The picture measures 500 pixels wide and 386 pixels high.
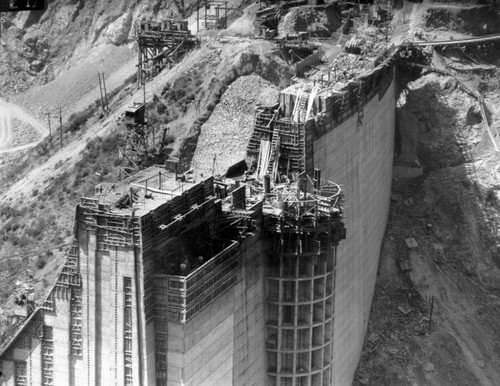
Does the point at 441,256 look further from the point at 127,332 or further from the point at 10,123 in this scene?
the point at 10,123

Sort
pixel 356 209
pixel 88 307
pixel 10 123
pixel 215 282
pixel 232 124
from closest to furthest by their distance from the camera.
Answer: pixel 88 307
pixel 215 282
pixel 356 209
pixel 232 124
pixel 10 123

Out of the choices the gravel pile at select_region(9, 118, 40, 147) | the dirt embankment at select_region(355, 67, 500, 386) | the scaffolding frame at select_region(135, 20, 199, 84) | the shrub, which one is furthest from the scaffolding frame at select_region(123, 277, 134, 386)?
the gravel pile at select_region(9, 118, 40, 147)

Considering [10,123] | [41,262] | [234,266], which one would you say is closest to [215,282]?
[234,266]

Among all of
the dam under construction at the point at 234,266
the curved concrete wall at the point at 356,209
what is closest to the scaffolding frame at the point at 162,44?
the dam under construction at the point at 234,266

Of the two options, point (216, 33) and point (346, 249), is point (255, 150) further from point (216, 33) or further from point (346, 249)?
point (216, 33)

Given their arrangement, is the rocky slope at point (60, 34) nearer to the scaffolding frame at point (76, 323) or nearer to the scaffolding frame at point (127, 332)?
the scaffolding frame at point (76, 323)
